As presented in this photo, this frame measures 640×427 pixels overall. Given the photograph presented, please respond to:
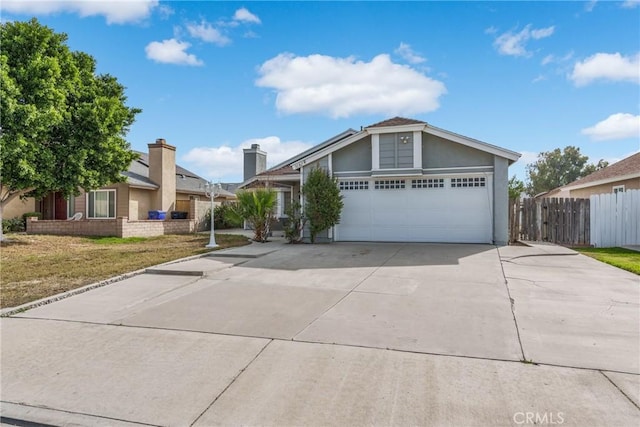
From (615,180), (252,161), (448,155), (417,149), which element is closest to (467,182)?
(448,155)

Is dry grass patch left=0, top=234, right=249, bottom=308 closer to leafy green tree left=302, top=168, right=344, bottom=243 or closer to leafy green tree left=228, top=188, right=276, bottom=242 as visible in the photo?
leafy green tree left=228, top=188, right=276, bottom=242

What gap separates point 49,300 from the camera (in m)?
6.15

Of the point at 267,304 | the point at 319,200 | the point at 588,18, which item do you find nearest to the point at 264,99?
the point at 319,200

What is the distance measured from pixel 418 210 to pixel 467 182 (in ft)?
6.55

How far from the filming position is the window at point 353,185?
14508mm

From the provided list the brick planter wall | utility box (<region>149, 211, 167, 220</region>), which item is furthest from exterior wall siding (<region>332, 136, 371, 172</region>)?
utility box (<region>149, 211, 167, 220</region>)

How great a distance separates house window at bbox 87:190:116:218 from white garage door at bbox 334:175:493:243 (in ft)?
41.7

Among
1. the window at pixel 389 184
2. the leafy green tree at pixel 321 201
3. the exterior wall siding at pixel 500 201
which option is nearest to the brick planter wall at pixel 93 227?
the leafy green tree at pixel 321 201

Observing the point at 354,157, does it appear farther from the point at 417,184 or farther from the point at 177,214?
the point at 177,214

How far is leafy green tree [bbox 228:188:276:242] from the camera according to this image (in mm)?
14312

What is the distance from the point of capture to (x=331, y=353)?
12.9 ft

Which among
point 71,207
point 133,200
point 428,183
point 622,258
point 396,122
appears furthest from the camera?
point 71,207

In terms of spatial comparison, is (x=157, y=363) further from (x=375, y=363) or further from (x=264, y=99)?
(x=264, y=99)

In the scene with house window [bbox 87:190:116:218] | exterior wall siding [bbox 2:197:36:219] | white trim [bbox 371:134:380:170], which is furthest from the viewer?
house window [bbox 87:190:116:218]
